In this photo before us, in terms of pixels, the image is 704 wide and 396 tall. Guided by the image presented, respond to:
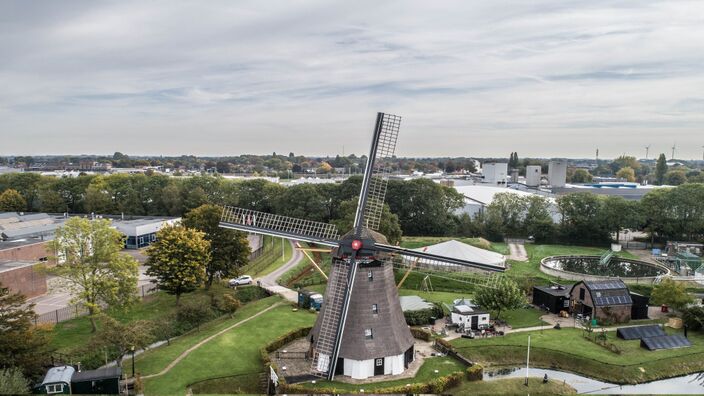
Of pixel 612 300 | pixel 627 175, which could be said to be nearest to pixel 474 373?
pixel 612 300

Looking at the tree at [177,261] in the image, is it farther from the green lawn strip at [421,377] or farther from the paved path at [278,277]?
the green lawn strip at [421,377]

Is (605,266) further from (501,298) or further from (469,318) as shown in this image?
(469,318)

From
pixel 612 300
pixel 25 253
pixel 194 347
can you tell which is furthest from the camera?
pixel 25 253

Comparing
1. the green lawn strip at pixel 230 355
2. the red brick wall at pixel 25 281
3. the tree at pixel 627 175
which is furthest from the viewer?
the tree at pixel 627 175

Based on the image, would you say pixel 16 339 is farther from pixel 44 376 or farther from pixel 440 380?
pixel 440 380

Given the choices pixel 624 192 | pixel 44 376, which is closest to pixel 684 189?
pixel 624 192

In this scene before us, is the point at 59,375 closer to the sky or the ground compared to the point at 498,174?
closer to the ground

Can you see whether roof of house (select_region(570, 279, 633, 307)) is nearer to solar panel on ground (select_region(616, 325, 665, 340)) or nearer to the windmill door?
solar panel on ground (select_region(616, 325, 665, 340))

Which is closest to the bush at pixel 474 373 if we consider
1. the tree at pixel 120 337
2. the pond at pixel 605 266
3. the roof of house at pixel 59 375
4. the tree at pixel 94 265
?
the tree at pixel 120 337
